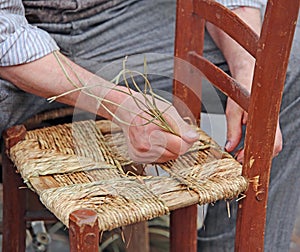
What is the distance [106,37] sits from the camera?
4.47ft

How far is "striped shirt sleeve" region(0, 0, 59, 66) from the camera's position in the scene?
111 centimetres

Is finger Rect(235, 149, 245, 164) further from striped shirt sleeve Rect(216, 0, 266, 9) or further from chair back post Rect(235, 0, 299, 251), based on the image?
striped shirt sleeve Rect(216, 0, 266, 9)

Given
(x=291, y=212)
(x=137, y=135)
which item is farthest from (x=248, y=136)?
(x=291, y=212)

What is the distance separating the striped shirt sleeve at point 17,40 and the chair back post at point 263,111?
0.37 m

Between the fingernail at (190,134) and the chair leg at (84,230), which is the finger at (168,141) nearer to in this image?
the fingernail at (190,134)

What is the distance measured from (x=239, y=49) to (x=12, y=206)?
526 millimetres

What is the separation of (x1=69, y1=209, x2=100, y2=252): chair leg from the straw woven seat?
0.6 inches

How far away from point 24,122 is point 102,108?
0.74 ft

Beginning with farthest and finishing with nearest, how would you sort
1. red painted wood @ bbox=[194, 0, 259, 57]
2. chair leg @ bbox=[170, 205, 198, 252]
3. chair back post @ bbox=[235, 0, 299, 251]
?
chair leg @ bbox=[170, 205, 198, 252] < red painted wood @ bbox=[194, 0, 259, 57] < chair back post @ bbox=[235, 0, 299, 251]

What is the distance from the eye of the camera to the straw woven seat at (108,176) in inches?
39.3

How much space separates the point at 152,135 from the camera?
3.53 feet

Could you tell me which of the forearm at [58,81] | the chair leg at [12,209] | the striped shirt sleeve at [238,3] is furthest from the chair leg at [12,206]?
the striped shirt sleeve at [238,3]

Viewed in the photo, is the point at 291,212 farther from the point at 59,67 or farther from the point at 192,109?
the point at 59,67

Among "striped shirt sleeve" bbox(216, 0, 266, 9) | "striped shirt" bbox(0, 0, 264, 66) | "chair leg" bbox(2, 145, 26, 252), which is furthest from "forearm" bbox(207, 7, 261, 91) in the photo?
"chair leg" bbox(2, 145, 26, 252)
